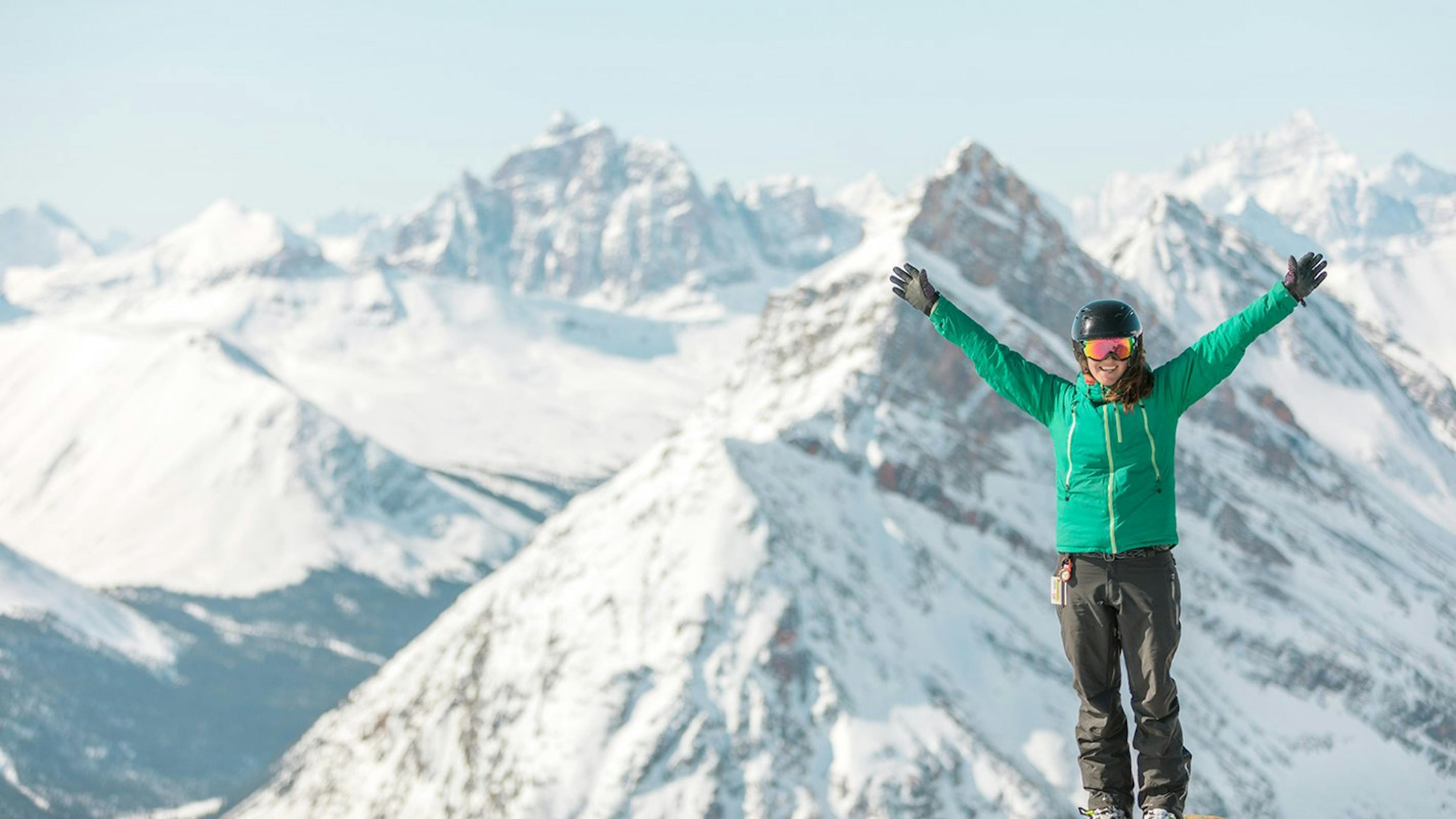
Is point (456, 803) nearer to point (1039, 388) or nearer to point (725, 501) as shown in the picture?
point (725, 501)

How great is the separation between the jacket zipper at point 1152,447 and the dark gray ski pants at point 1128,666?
0.89 meters

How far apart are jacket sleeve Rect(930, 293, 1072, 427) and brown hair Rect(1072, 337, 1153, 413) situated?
2.78ft

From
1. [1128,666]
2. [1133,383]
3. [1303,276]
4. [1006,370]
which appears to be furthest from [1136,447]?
[1128,666]

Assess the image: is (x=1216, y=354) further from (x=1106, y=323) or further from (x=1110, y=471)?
(x=1110, y=471)

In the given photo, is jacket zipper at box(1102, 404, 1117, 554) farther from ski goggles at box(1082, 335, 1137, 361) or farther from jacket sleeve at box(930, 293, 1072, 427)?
jacket sleeve at box(930, 293, 1072, 427)

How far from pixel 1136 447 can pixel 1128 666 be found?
3.19 meters

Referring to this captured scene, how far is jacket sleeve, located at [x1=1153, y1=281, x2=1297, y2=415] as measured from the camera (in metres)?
19.0

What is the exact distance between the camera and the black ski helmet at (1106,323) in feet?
62.2

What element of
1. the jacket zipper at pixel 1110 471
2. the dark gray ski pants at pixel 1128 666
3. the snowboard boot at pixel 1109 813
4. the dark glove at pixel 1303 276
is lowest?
the snowboard boot at pixel 1109 813

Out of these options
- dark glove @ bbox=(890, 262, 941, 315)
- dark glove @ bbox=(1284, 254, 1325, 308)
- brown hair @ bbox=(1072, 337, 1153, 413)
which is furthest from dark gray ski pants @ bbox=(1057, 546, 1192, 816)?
dark glove @ bbox=(890, 262, 941, 315)


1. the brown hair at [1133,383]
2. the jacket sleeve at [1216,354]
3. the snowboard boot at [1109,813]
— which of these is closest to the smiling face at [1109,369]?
the brown hair at [1133,383]

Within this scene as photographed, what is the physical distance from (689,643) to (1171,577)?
167568 mm

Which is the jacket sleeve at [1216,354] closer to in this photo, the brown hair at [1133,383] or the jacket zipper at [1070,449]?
the brown hair at [1133,383]

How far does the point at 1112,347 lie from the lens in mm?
19141
